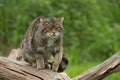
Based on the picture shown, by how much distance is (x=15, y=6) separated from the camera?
11180 millimetres

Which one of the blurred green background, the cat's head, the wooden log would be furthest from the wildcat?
the blurred green background

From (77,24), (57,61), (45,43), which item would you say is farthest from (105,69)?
(77,24)

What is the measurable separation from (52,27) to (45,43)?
0.23 m

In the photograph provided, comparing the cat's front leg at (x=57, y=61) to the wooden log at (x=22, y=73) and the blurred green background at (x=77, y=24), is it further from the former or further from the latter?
the blurred green background at (x=77, y=24)

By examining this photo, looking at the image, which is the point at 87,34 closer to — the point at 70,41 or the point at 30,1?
the point at 70,41

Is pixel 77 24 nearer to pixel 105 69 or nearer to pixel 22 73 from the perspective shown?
pixel 22 73

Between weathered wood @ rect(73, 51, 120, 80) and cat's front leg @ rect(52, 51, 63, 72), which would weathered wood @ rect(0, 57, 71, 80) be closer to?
cat's front leg @ rect(52, 51, 63, 72)

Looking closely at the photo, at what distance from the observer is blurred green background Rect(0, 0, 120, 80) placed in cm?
1088

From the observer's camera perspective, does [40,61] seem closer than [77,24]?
Yes

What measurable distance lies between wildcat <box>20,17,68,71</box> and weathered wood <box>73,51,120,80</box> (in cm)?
49

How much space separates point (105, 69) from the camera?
6.80m

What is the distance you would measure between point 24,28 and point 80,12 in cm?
134

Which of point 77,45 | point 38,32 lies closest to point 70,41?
point 77,45

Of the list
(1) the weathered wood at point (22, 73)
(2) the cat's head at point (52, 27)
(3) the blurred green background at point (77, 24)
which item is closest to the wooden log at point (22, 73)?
(1) the weathered wood at point (22, 73)
